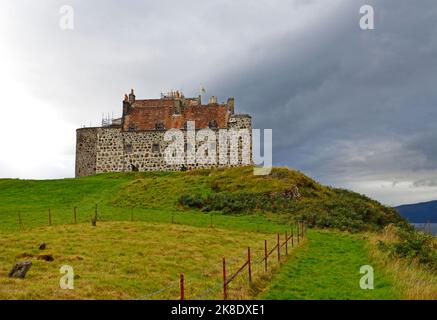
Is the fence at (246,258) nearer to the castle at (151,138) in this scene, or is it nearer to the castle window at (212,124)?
the castle at (151,138)

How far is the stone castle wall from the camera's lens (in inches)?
3088

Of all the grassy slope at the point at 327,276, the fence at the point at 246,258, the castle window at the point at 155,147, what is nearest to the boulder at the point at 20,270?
the fence at the point at 246,258

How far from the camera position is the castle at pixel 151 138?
257ft

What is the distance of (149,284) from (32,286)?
175 inches

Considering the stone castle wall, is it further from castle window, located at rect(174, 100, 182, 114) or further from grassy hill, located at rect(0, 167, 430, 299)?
grassy hill, located at rect(0, 167, 430, 299)

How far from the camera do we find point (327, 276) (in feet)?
74.1

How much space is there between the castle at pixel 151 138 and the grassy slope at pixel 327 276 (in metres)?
45.4

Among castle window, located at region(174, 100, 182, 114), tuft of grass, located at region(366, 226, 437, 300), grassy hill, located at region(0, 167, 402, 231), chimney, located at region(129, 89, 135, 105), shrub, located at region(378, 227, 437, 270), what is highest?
chimney, located at region(129, 89, 135, 105)

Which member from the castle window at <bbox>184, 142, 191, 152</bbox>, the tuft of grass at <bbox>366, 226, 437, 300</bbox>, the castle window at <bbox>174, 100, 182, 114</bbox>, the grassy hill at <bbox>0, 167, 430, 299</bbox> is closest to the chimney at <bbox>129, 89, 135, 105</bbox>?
the castle window at <bbox>174, 100, 182, 114</bbox>

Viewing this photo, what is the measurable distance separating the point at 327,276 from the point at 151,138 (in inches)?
2371
